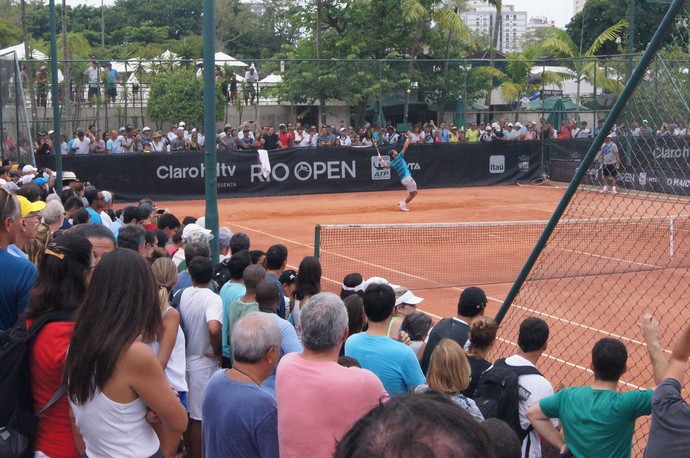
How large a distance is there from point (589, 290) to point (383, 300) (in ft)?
Answer: 32.2

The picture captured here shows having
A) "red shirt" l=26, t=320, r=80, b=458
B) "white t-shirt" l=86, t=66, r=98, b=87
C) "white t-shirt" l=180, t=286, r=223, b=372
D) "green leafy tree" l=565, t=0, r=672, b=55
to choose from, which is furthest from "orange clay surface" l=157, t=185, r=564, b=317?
"green leafy tree" l=565, t=0, r=672, b=55

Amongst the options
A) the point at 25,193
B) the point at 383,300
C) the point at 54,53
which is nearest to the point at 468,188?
the point at 54,53

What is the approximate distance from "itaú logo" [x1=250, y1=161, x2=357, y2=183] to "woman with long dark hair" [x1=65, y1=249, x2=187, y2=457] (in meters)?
24.5

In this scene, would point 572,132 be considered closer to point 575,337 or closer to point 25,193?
point 575,337

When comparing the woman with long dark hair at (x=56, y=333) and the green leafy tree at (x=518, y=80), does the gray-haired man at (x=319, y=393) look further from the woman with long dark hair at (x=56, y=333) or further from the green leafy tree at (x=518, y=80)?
the green leafy tree at (x=518, y=80)

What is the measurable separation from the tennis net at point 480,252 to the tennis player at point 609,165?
6.05 ft

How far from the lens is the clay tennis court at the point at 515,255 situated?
11102 millimetres

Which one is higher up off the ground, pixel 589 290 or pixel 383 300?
pixel 383 300

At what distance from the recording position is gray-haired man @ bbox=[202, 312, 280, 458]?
4.18 meters

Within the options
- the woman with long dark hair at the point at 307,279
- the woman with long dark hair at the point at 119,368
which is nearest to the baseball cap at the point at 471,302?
the woman with long dark hair at the point at 307,279

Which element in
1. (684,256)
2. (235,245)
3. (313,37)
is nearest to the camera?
(235,245)

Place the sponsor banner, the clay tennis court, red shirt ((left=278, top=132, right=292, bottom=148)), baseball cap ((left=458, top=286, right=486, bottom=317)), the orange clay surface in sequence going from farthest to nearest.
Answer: red shirt ((left=278, top=132, right=292, bottom=148))
the sponsor banner
the orange clay surface
the clay tennis court
baseball cap ((left=458, top=286, right=486, bottom=317))

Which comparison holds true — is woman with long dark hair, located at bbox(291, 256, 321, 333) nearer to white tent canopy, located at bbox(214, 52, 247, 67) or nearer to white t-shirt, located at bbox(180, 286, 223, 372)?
white t-shirt, located at bbox(180, 286, 223, 372)

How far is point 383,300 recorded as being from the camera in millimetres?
5570
